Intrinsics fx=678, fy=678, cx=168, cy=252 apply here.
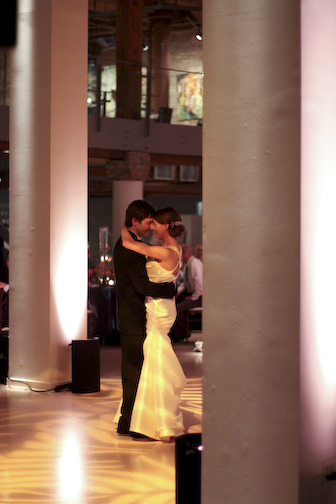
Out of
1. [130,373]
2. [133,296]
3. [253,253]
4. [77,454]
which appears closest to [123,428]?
[130,373]

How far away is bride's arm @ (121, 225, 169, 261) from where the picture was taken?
4414 mm

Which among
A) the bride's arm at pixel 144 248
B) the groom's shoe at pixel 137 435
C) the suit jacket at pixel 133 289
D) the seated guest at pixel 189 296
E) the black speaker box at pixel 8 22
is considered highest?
the black speaker box at pixel 8 22

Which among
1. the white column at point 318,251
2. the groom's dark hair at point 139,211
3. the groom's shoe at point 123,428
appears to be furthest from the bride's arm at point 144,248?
the white column at point 318,251

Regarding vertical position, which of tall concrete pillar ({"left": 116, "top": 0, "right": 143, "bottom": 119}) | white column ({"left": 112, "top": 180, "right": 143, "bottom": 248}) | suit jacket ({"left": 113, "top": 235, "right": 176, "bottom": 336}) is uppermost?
tall concrete pillar ({"left": 116, "top": 0, "right": 143, "bottom": 119})

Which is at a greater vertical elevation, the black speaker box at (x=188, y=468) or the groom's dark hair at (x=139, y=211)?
the groom's dark hair at (x=139, y=211)

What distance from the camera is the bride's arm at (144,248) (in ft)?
14.5

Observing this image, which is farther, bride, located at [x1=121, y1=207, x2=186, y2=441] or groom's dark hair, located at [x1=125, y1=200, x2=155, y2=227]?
groom's dark hair, located at [x1=125, y1=200, x2=155, y2=227]

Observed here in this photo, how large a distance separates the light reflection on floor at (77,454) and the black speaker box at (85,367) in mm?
94

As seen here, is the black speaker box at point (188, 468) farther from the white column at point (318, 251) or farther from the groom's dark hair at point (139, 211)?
the groom's dark hair at point (139, 211)

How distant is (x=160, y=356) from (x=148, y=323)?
25 centimetres

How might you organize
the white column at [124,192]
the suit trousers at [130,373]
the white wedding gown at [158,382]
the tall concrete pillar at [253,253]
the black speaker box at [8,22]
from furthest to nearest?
the white column at [124,192]
the black speaker box at [8,22]
the suit trousers at [130,373]
the white wedding gown at [158,382]
the tall concrete pillar at [253,253]

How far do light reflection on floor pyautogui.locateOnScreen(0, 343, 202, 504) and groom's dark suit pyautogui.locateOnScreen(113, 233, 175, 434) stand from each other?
30 cm

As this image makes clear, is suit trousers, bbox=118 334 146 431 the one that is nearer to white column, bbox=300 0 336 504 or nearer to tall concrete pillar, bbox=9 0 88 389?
tall concrete pillar, bbox=9 0 88 389

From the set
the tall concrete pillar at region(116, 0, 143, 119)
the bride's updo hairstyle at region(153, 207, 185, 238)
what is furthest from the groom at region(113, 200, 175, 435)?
the tall concrete pillar at region(116, 0, 143, 119)
